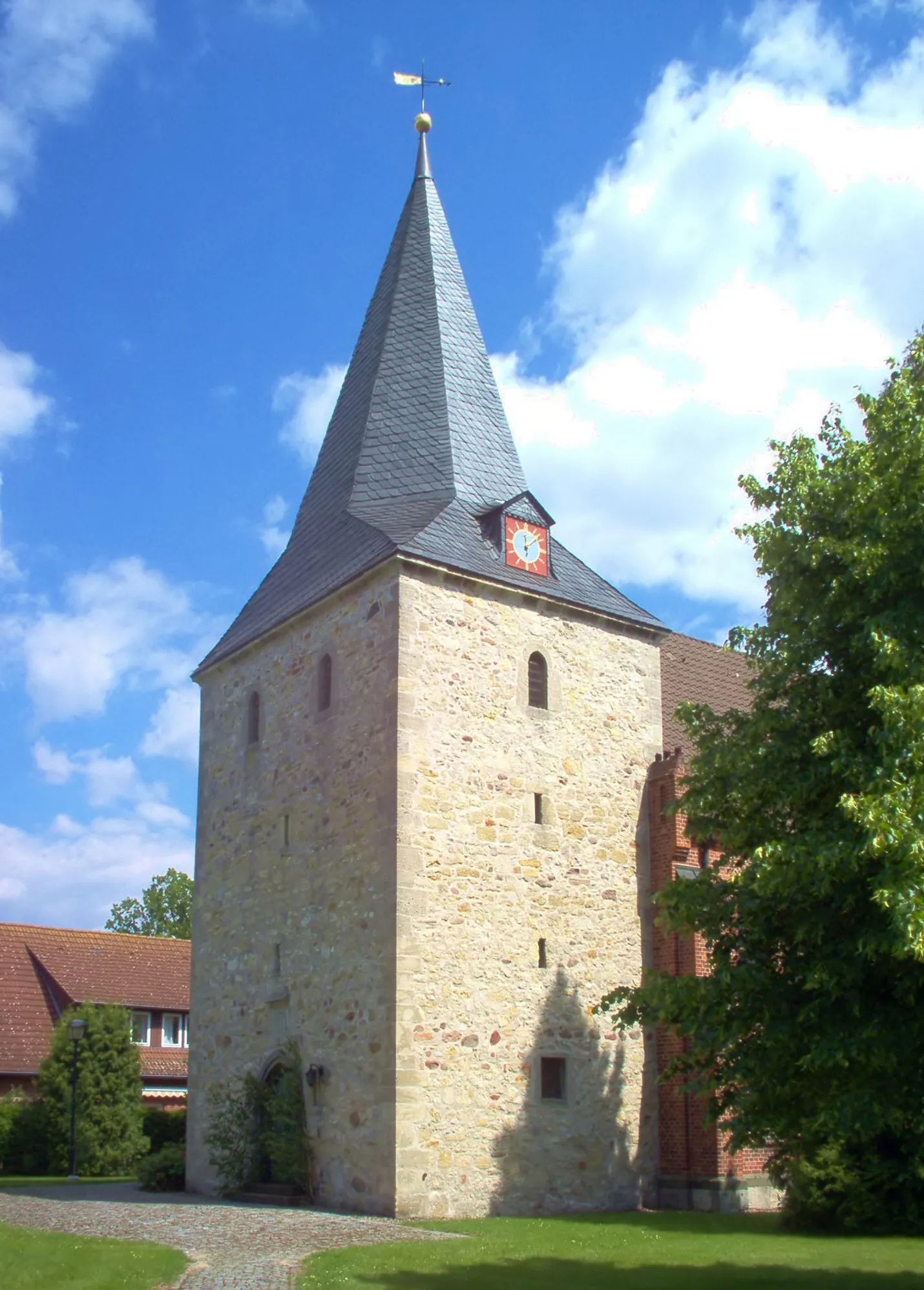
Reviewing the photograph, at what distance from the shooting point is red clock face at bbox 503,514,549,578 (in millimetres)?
20859

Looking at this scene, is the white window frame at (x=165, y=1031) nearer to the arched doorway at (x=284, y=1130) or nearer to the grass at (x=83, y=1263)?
the arched doorway at (x=284, y=1130)

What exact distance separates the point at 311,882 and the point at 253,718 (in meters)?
3.66

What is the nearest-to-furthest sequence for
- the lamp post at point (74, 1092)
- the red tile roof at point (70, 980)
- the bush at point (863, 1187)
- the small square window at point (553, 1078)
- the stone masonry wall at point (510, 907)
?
the bush at point (863, 1187)
the stone masonry wall at point (510, 907)
the small square window at point (553, 1078)
the lamp post at point (74, 1092)
the red tile roof at point (70, 980)

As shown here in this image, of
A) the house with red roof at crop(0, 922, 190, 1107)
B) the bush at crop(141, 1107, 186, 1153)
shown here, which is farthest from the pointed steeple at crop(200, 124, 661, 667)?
the house with red roof at crop(0, 922, 190, 1107)

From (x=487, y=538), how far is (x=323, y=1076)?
27.0ft

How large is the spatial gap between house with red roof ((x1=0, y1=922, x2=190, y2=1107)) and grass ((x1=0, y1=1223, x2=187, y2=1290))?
18532mm

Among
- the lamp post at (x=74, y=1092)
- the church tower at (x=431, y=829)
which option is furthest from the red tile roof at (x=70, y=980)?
the church tower at (x=431, y=829)

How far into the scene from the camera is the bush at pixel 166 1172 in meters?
21.8

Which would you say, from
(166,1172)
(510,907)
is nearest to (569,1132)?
(510,907)

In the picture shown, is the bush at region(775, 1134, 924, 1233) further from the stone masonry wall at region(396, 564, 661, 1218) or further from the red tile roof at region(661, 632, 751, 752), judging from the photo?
the red tile roof at region(661, 632, 751, 752)

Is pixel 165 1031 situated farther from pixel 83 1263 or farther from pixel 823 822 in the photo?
pixel 823 822

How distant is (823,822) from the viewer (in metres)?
11.6

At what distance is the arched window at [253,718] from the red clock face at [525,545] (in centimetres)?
486

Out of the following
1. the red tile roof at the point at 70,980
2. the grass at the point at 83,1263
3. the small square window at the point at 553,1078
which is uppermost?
the red tile roof at the point at 70,980
